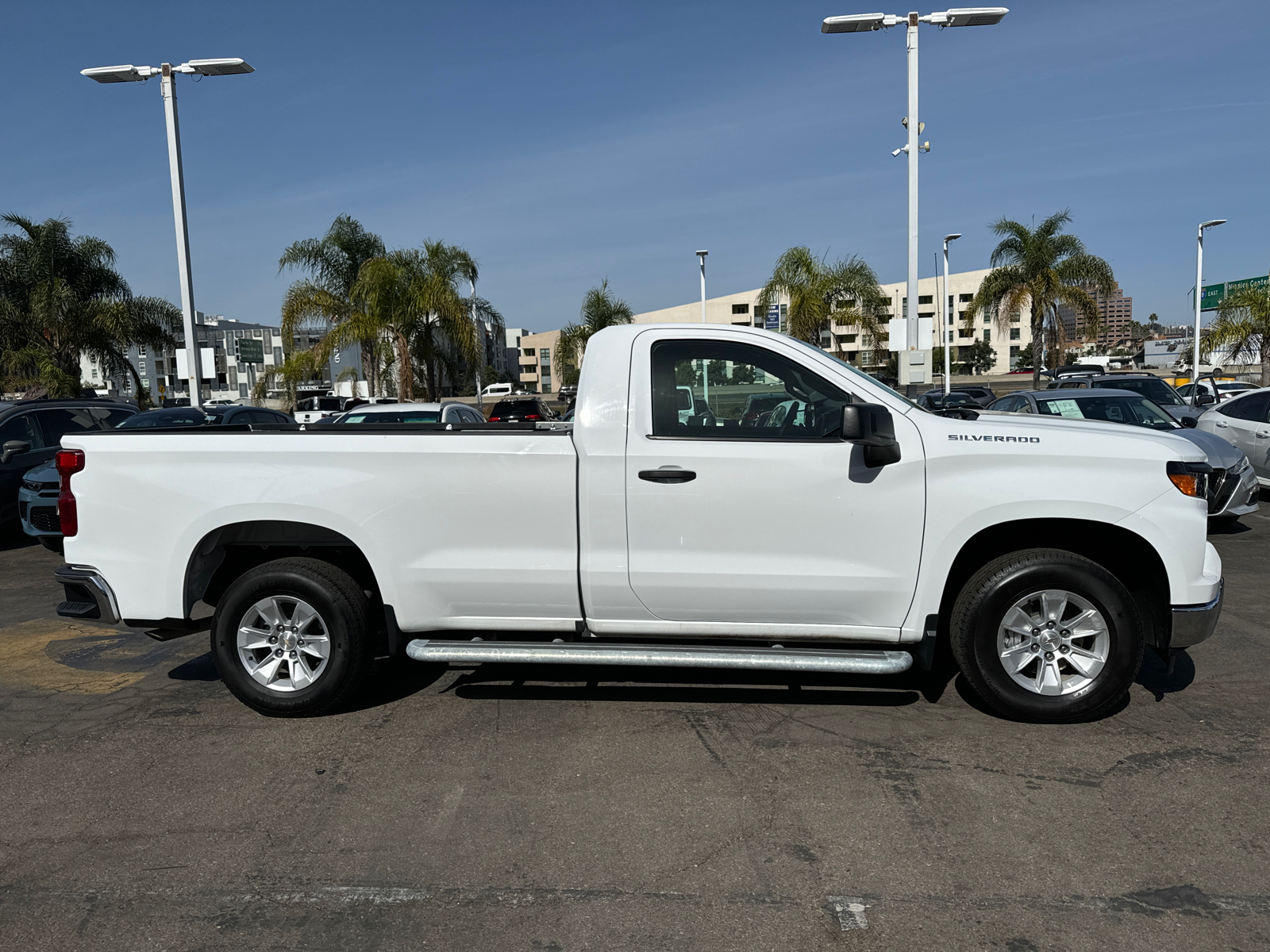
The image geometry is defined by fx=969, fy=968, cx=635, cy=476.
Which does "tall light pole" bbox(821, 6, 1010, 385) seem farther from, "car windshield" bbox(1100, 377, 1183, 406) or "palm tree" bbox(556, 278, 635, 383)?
"palm tree" bbox(556, 278, 635, 383)

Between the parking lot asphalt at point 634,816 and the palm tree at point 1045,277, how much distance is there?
33.2 meters

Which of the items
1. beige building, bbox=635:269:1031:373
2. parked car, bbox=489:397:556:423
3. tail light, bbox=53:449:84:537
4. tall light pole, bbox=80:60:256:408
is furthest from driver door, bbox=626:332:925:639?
beige building, bbox=635:269:1031:373

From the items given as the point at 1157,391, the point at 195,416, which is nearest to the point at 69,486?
the point at 195,416

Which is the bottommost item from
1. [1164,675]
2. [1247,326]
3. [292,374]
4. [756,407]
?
[1164,675]

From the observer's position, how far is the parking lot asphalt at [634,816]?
3.16 m

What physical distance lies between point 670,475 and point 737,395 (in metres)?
0.59

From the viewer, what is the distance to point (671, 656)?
4660 mm

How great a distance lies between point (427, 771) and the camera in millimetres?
A: 4422

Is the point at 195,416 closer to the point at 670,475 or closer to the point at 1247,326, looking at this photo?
the point at 670,475

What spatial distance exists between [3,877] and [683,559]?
299cm

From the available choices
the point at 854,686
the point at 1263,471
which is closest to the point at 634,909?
the point at 854,686

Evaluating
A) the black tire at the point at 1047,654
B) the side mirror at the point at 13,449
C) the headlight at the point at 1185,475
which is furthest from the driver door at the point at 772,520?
the side mirror at the point at 13,449

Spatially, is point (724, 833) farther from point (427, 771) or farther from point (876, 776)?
point (427, 771)

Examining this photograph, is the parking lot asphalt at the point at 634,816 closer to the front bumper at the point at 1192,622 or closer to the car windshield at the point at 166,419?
the front bumper at the point at 1192,622
